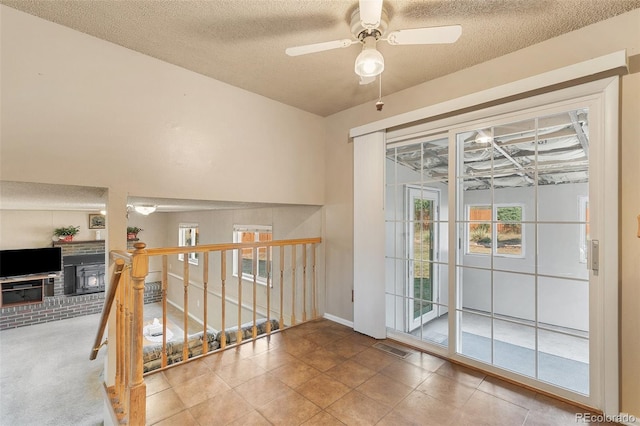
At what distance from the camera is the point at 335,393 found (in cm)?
200

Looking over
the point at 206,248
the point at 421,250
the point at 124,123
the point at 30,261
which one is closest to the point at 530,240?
the point at 421,250

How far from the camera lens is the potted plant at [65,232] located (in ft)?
20.5

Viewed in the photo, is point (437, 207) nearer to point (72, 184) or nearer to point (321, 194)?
point (321, 194)

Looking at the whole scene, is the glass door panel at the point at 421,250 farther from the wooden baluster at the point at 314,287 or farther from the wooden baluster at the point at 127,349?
the wooden baluster at the point at 127,349

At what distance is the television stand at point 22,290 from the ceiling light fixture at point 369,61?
777cm

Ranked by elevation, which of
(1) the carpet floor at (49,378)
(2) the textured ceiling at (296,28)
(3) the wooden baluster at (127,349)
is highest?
(2) the textured ceiling at (296,28)

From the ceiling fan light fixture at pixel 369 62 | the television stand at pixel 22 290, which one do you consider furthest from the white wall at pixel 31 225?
the ceiling fan light fixture at pixel 369 62

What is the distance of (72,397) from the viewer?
3.50 m

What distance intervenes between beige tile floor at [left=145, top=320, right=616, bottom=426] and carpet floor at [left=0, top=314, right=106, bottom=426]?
200 centimetres

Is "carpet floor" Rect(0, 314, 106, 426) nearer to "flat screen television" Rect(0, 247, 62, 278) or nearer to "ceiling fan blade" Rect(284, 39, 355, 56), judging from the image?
→ "flat screen television" Rect(0, 247, 62, 278)

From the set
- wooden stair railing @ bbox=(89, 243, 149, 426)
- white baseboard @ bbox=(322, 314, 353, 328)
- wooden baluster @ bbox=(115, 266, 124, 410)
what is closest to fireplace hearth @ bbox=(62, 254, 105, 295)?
wooden stair railing @ bbox=(89, 243, 149, 426)

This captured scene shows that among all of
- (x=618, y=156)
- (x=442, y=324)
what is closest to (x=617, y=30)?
(x=618, y=156)

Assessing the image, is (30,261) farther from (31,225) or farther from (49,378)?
(49,378)

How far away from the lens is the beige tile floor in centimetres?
176
